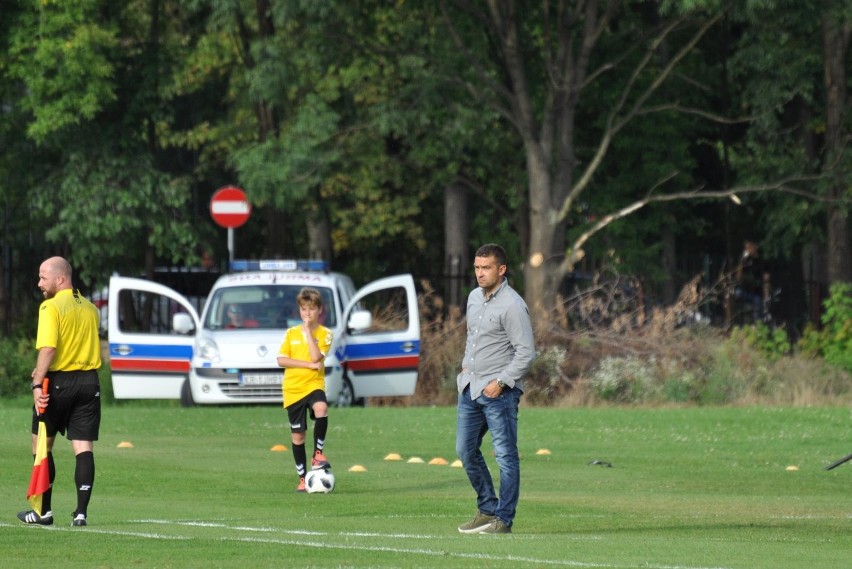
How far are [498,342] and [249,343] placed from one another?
1241 cm

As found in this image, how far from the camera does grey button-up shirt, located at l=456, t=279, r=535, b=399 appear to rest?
1093cm

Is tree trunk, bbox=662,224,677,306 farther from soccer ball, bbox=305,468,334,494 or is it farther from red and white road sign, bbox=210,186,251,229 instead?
soccer ball, bbox=305,468,334,494

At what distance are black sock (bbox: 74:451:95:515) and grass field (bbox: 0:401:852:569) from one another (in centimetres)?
21

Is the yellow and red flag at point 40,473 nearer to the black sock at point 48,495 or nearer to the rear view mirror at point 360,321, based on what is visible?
the black sock at point 48,495

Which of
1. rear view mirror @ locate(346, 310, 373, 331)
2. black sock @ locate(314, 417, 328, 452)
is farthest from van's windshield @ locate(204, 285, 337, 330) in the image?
black sock @ locate(314, 417, 328, 452)

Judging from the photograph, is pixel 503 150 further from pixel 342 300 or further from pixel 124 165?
pixel 342 300

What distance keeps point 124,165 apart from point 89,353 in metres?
21.3

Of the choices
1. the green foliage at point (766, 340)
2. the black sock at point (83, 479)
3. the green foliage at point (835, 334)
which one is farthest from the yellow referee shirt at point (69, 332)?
the green foliage at point (835, 334)

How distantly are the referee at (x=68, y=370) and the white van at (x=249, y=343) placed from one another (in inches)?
449

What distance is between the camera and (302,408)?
48.0ft

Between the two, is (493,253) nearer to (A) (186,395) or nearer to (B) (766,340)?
(A) (186,395)

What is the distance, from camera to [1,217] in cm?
3534

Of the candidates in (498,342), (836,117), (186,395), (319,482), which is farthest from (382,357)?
(498,342)

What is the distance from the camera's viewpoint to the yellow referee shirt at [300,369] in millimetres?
14445
